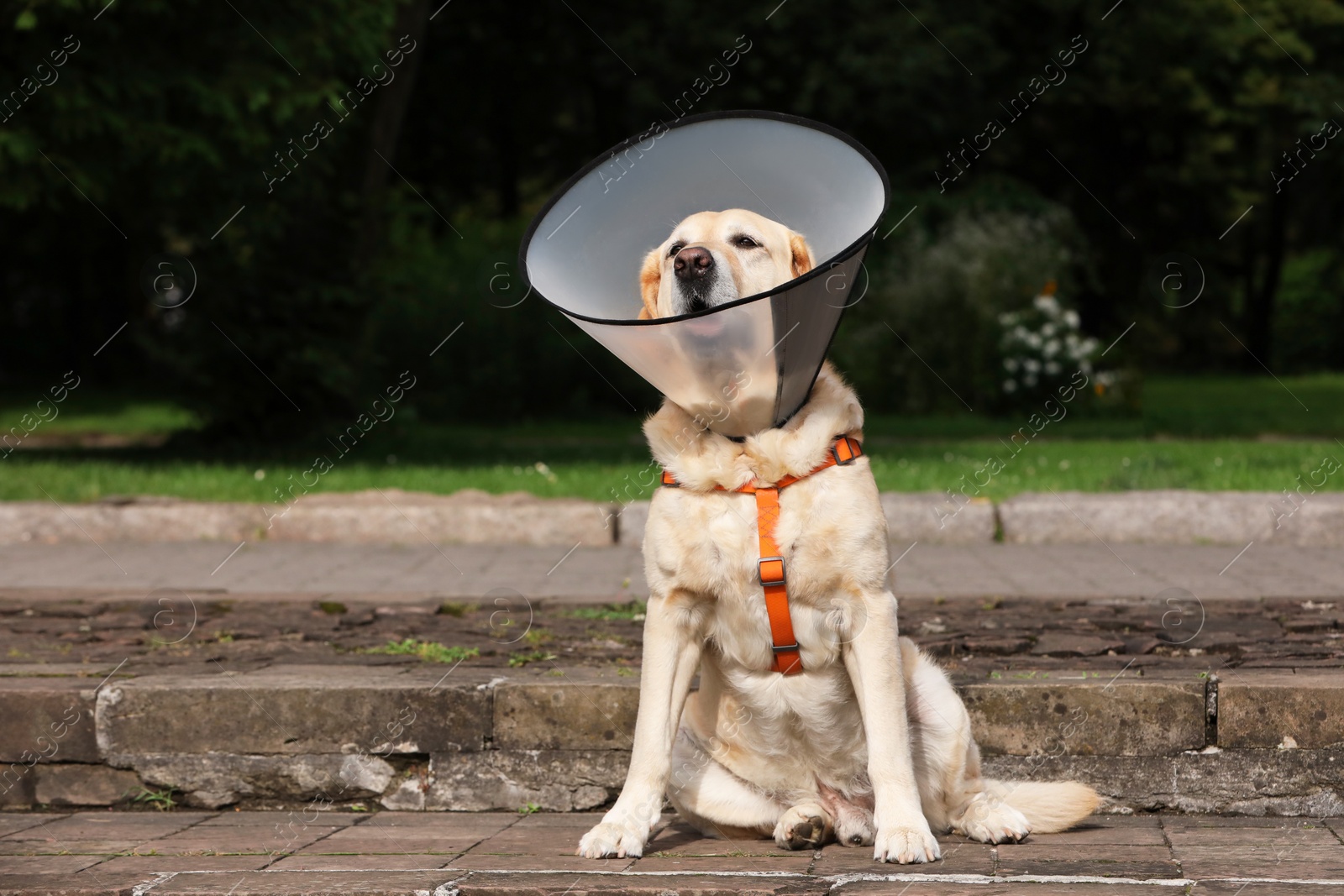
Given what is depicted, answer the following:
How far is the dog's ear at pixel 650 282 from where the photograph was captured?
3.97 metres

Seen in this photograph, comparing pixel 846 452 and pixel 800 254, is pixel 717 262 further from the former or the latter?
pixel 846 452

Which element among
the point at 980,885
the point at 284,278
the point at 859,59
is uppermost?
the point at 859,59

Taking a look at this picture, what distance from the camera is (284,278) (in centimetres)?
1280

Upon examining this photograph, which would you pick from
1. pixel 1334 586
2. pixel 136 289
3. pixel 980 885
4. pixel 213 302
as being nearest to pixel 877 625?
pixel 980 885

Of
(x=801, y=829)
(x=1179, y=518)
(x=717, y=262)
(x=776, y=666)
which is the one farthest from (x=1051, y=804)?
(x=1179, y=518)

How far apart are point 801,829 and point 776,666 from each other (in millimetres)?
435

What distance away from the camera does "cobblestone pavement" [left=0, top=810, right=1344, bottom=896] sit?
3.37 meters

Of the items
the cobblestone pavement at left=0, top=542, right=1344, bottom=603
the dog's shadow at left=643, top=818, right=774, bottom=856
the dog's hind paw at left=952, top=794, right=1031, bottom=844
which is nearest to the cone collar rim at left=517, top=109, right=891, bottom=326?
the dog's shadow at left=643, top=818, right=774, bottom=856

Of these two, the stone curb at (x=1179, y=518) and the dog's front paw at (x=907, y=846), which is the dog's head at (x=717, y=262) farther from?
the stone curb at (x=1179, y=518)

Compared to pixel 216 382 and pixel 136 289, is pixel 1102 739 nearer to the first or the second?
pixel 216 382

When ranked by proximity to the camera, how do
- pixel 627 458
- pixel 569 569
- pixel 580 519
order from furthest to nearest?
pixel 627 458 → pixel 580 519 → pixel 569 569

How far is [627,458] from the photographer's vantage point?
12445 mm

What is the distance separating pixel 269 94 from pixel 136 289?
17702 millimetres

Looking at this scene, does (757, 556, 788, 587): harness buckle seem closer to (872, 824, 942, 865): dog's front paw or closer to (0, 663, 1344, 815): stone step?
(872, 824, 942, 865): dog's front paw
